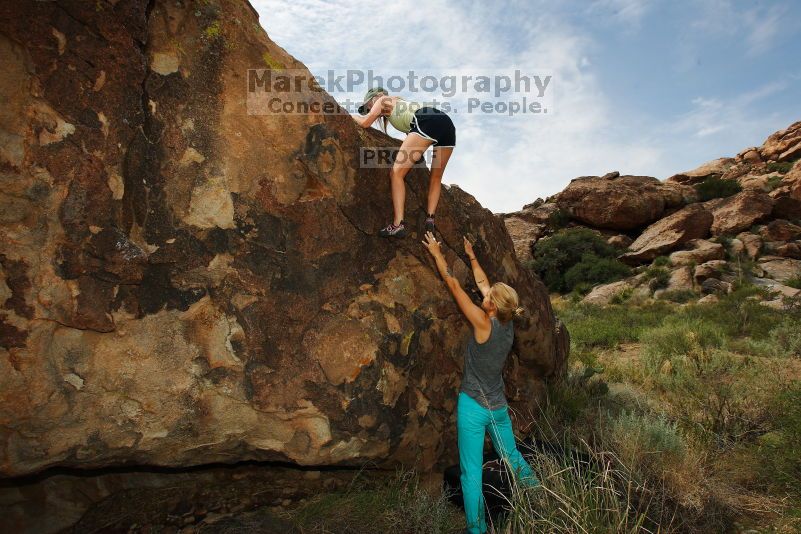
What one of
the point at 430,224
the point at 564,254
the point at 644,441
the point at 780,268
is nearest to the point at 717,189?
the point at 780,268

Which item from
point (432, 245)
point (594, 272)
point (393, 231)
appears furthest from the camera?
point (594, 272)

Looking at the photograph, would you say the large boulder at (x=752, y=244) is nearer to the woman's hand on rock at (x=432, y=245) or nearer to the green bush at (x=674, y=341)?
the green bush at (x=674, y=341)

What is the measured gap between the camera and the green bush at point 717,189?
2308 cm

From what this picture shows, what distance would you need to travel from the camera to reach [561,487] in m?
2.69

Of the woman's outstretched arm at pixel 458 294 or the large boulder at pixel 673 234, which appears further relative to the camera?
the large boulder at pixel 673 234

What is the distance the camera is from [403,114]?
12.1 feet

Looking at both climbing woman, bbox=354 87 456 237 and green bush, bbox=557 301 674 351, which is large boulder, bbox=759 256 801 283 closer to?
green bush, bbox=557 301 674 351

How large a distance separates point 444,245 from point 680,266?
644 inches

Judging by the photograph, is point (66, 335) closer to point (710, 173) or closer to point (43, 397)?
point (43, 397)

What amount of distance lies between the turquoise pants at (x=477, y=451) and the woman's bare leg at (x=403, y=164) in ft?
4.61

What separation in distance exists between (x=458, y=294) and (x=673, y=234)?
19035 millimetres

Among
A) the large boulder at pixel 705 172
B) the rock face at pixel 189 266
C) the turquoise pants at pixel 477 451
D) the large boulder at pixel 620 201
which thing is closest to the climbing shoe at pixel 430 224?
the rock face at pixel 189 266

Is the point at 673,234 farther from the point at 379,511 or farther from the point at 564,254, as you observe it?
the point at 379,511

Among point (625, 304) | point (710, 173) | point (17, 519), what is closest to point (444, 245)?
point (17, 519)
